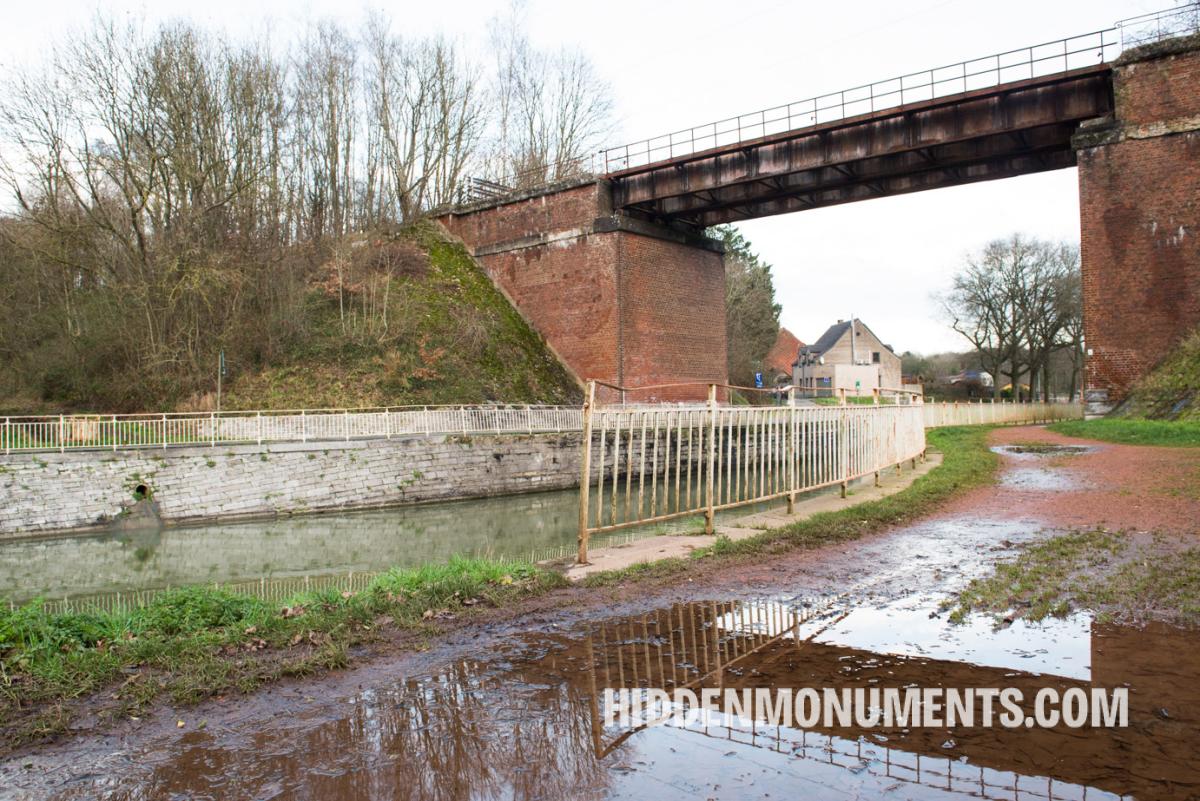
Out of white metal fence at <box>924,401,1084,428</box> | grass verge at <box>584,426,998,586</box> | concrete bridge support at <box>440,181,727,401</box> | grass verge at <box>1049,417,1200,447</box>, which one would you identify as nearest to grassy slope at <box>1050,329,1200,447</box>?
grass verge at <box>1049,417,1200,447</box>

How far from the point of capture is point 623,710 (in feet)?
12.2

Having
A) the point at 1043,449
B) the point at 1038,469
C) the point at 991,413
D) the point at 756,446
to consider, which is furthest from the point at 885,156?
the point at 991,413

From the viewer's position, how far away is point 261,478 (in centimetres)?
1931

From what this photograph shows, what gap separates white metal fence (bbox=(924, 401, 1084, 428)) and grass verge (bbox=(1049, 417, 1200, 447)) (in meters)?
11.5

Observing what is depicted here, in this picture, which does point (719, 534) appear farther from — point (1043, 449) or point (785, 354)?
point (785, 354)

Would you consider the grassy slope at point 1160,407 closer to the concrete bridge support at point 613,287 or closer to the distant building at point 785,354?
the concrete bridge support at point 613,287

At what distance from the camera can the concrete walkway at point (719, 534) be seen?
7523 mm

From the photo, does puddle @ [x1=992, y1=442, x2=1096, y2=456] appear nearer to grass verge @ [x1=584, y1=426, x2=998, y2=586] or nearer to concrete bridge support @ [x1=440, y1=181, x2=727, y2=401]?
grass verge @ [x1=584, y1=426, x2=998, y2=586]

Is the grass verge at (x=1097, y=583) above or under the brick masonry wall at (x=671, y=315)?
under

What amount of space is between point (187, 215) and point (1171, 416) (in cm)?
3042

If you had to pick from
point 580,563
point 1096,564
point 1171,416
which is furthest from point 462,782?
point 1171,416

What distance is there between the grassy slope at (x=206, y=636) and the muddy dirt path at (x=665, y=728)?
30cm

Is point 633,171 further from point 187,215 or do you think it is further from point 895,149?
point 187,215

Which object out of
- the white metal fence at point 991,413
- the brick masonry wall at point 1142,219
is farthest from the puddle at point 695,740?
the white metal fence at point 991,413
